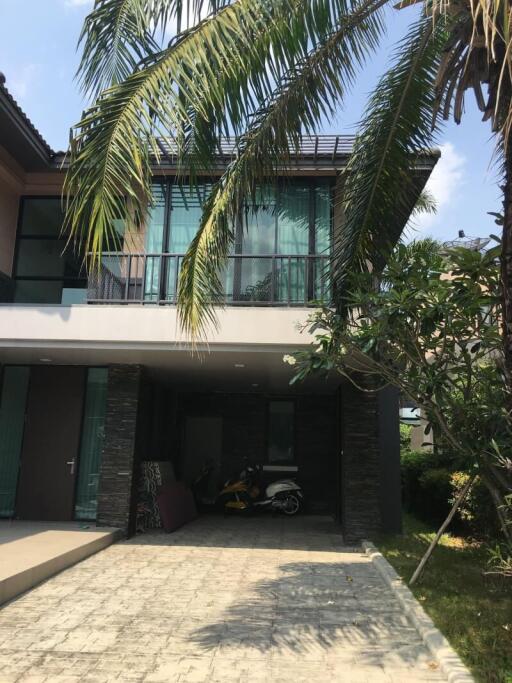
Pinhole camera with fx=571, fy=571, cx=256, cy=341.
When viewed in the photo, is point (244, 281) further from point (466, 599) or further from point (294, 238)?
point (466, 599)

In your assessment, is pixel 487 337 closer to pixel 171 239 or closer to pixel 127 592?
pixel 127 592

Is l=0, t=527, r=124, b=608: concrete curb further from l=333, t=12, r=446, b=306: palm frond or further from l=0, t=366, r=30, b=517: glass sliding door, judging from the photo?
l=333, t=12, r=446, b=306: palm frond

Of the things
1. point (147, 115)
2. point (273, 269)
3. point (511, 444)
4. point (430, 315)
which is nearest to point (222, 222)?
point (147, 115)

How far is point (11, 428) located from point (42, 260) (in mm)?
3330

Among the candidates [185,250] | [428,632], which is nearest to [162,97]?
[428,632]

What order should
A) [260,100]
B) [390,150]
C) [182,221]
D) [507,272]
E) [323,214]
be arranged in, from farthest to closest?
[182,221] < [323,214] < [390,150] < [260,100] < [507,272]

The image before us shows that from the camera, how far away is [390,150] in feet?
18.4

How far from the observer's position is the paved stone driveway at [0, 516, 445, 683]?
13.6 ft

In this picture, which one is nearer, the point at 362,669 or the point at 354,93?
the point at 362,669

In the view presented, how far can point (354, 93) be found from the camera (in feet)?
17.3

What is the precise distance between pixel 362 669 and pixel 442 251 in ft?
12.8

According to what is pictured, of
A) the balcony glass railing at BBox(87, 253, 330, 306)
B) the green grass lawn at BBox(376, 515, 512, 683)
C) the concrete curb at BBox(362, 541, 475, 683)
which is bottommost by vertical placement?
the concrete curb at BBox(362, 541, 475, 683)

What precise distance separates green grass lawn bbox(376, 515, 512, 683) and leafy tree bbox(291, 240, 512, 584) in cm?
87

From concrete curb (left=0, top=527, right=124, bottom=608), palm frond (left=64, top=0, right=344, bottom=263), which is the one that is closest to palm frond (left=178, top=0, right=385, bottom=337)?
palm frond (left=64, top=0, right=344, bottom=263)
